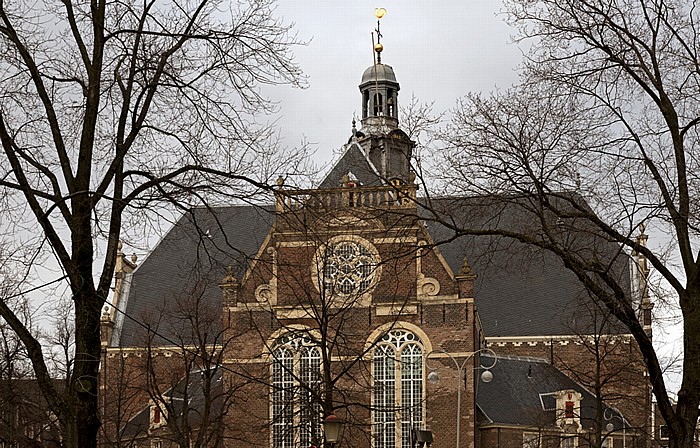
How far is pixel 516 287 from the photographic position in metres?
56.6

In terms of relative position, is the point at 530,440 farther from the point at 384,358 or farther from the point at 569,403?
the point at 384,358

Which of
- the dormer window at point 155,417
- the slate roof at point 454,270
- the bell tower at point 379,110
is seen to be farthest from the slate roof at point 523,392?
the dormer window at point 155,417

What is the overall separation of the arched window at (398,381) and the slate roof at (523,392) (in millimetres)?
4286

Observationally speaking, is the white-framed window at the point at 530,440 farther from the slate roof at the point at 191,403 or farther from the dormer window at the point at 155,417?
the dormer window at the point at 155,417

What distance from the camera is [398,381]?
45.8 meters

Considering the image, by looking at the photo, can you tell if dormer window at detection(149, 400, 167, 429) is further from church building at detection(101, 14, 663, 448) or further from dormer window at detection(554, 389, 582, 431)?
dormer window at detection(554, 389, 582, 431)

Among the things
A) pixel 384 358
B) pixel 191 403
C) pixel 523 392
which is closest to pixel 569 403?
pixel 523 392

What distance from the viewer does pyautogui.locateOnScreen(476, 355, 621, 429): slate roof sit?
4881cm

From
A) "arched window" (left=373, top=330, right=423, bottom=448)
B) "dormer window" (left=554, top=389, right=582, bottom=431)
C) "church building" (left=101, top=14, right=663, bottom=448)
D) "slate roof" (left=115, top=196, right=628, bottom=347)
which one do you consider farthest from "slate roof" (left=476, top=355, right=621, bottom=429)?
"arched window" (left=373, top=330, right=423, bottom=448)

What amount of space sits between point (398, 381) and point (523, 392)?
809 centimetres

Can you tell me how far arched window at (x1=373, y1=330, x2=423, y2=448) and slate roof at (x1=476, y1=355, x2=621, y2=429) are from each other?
14.1ft

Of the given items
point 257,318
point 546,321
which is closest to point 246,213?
point 257,318

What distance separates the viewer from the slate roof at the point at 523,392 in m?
48.8

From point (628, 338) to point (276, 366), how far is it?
15.9 m
